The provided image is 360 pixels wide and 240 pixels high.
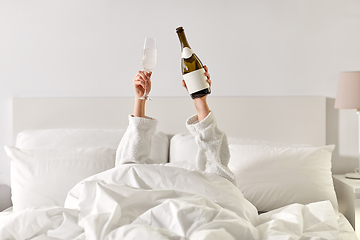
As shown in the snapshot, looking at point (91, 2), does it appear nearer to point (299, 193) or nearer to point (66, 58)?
point (66, 58)

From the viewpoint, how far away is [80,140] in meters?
2.35

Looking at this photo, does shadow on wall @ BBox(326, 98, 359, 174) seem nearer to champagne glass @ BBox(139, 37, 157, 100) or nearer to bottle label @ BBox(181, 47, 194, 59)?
bottle label @ BBox(181, 47, 194, 59)

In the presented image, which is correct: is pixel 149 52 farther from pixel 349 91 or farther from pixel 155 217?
pixel 349 91

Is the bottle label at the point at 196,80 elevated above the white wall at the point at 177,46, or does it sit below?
below

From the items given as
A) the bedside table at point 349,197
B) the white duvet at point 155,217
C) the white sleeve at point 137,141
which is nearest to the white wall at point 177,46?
the bedside table at point 349,197

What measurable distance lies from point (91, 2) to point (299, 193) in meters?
1.84

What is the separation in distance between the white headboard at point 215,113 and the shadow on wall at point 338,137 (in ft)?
0.32

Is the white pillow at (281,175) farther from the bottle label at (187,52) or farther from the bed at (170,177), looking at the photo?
the bottle label at (187,52)

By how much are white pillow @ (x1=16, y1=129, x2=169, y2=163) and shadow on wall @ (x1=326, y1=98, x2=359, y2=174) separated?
1127 millimetres

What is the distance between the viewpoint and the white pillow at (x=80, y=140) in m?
2.33

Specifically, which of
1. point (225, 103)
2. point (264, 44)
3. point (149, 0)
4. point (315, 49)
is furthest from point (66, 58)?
point (315, 49)

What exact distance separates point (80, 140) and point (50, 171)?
334 mm

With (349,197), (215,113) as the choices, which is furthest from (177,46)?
(349,197)

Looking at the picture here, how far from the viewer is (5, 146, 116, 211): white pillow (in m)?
2.02
